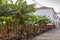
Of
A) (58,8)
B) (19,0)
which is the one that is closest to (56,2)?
(58,8)

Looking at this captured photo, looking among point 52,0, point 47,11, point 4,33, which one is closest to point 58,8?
point 47,11

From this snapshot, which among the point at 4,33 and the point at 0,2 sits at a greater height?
the point at 0,2

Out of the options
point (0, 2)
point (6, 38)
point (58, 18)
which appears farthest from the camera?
point (58, 18)

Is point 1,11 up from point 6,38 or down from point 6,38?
up

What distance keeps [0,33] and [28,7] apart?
228cm

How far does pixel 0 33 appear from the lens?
7.87 metres

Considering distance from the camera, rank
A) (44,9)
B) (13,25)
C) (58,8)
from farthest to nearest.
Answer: (44,9)
(58,8)
(13,25)

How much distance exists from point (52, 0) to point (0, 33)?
1940cm

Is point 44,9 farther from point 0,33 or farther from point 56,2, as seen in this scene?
point 0,33

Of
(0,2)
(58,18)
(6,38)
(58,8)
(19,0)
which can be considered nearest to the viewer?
(6,38)

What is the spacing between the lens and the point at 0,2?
8352mm

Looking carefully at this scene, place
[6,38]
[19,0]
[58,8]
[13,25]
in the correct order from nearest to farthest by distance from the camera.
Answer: [6,38]
[13,25]
[19,0]
[58,8]

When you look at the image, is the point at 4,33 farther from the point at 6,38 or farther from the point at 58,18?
the point at 58,18

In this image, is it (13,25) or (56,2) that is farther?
(56,2)
